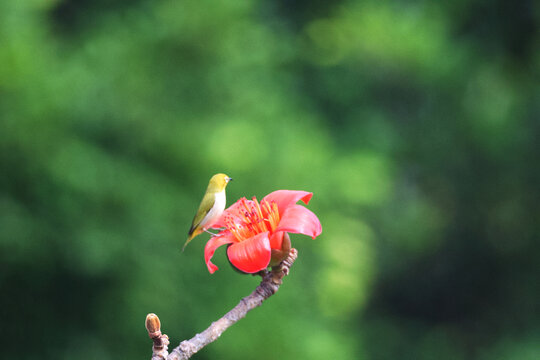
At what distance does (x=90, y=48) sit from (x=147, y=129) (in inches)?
36.5

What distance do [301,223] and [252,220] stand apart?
0.27 metres

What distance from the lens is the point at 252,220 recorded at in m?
1.50

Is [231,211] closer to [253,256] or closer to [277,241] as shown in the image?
[277,241]

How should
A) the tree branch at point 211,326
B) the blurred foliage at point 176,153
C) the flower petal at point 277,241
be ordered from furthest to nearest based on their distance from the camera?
the blurred foliage at point 176,153 → the flower petal at point 277,241 → the tree branch at point 211,326

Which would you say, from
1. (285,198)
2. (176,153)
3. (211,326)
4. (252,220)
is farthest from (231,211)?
(176,153)

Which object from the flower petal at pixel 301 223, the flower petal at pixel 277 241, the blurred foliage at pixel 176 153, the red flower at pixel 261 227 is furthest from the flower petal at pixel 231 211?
the blurred foliage at pixel 176 153

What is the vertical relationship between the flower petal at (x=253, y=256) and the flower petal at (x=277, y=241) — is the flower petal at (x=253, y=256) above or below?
below

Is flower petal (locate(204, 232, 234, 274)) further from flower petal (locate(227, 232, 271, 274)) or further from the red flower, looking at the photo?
flower petal (locate(227, 232, 271, 274))

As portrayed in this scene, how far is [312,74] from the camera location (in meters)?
8.48

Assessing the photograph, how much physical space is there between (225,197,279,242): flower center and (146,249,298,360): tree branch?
0.31 feet

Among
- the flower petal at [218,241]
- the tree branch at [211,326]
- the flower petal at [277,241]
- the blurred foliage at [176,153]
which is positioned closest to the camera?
the tree branch at [211,326]

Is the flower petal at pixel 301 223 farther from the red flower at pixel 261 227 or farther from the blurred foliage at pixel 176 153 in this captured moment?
the blurred foliage at pixel 176 153

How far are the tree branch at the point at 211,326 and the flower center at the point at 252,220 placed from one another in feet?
0.31

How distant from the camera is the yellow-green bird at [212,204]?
146 cm
